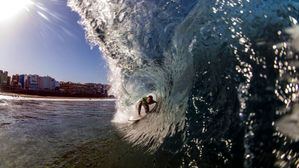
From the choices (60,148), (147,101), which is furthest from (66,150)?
(147,101)

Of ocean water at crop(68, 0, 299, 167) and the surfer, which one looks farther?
the surfer

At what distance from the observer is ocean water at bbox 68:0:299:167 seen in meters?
3.62

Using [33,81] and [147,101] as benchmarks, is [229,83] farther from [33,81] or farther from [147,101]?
[33,81]

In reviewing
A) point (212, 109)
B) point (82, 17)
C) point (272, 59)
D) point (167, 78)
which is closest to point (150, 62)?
point (167, 78)

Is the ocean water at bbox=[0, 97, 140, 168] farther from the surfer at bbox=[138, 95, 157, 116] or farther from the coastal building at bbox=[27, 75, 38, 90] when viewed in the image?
the coastal building at bbox=[27, 75, 38, 90]

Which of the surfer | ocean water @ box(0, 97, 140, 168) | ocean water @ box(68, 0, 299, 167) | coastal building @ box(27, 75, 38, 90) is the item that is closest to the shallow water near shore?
ocean water @ box(0, 97, 140, 168)

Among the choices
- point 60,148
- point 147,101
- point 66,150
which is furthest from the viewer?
point 147,101

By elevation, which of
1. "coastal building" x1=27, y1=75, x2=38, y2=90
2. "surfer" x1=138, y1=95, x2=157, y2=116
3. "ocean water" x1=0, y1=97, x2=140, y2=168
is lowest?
"ocean water" x1=0, y1=97, x2=140, y2=168

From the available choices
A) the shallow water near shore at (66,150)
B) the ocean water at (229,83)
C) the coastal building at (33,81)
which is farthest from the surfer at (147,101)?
the coastal building at (33,81)

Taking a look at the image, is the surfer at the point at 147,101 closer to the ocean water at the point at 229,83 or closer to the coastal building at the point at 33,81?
the ocean water at the point at 229,83

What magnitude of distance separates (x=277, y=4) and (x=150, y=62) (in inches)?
172

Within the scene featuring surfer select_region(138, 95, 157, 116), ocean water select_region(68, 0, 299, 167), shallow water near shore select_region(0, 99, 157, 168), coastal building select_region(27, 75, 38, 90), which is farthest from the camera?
coastal building select_region(27, 75, 38, 90)

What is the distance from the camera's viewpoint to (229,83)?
435cm

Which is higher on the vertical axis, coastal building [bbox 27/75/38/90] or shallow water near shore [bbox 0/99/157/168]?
coastal building [bbox 27/75/38/90]
